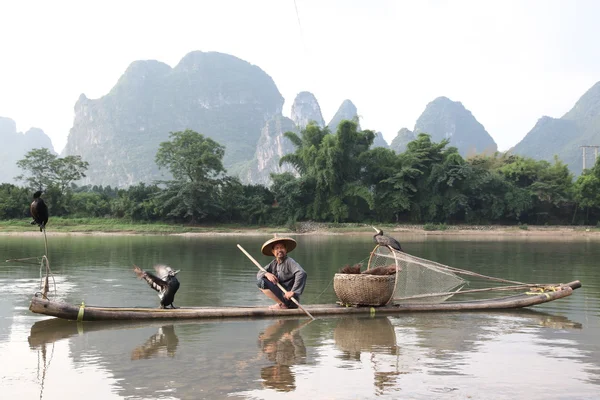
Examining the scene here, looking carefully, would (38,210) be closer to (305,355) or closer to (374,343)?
(305,355)

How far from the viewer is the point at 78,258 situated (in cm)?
1606

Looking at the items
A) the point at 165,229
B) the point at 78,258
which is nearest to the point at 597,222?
the point at 165,229

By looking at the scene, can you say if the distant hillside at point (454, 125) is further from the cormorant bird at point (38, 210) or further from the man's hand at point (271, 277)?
the cormorant bird at point (38, 210)

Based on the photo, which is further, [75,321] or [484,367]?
[75,321]

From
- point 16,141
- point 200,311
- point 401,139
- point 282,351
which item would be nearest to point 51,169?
point 200,311

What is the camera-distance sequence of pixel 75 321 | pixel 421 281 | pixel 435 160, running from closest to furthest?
pixel 75 321
pixel 421 281
pixel 435 160

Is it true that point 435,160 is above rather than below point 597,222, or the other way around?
above

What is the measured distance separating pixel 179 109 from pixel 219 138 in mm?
14977

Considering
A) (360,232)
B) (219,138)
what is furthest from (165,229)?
(219,138)

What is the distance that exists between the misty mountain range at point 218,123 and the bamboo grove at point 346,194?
49.3m

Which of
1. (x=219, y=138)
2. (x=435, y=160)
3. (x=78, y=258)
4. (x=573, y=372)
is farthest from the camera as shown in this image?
(x=219, y=138)

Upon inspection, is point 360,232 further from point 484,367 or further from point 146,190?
point 484,367


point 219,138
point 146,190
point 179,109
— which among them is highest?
point 179,109

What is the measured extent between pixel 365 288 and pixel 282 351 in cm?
197
